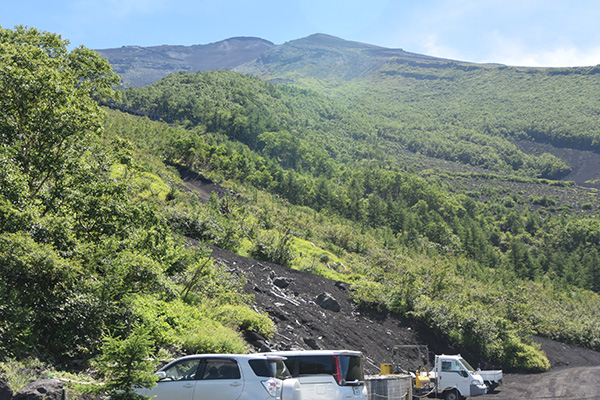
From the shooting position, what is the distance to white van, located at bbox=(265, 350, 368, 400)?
31.9 feet

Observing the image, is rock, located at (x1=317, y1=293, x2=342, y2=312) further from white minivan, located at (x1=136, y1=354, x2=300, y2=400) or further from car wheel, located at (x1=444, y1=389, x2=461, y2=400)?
white minivan, located at (x1=136, y1=354, x2=300, y2=400)

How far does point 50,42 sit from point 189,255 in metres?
12.5

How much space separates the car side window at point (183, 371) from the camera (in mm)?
8185

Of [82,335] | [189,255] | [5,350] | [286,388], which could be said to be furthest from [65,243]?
[286,388]

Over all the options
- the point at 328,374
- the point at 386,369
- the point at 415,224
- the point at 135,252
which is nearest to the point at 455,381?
the point at 386,369

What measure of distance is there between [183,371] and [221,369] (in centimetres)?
72

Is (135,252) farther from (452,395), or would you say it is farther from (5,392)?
(452,395)

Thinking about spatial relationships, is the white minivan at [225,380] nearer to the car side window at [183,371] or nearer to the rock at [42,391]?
the car side window at [183,371]

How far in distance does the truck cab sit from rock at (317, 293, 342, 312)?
7.21 meters

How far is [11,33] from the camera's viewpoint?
2011 centimetres

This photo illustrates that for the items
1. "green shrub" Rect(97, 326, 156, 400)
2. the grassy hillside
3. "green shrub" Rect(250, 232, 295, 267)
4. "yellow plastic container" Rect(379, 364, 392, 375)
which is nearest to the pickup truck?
"yellow plastic container" Rect(379, 364, 392, 375)

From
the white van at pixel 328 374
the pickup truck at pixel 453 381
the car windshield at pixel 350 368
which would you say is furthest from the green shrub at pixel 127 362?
the pickup truck at pixel 453 381

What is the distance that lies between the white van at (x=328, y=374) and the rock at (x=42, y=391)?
4237 millimetres

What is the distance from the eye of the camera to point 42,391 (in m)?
6.75
